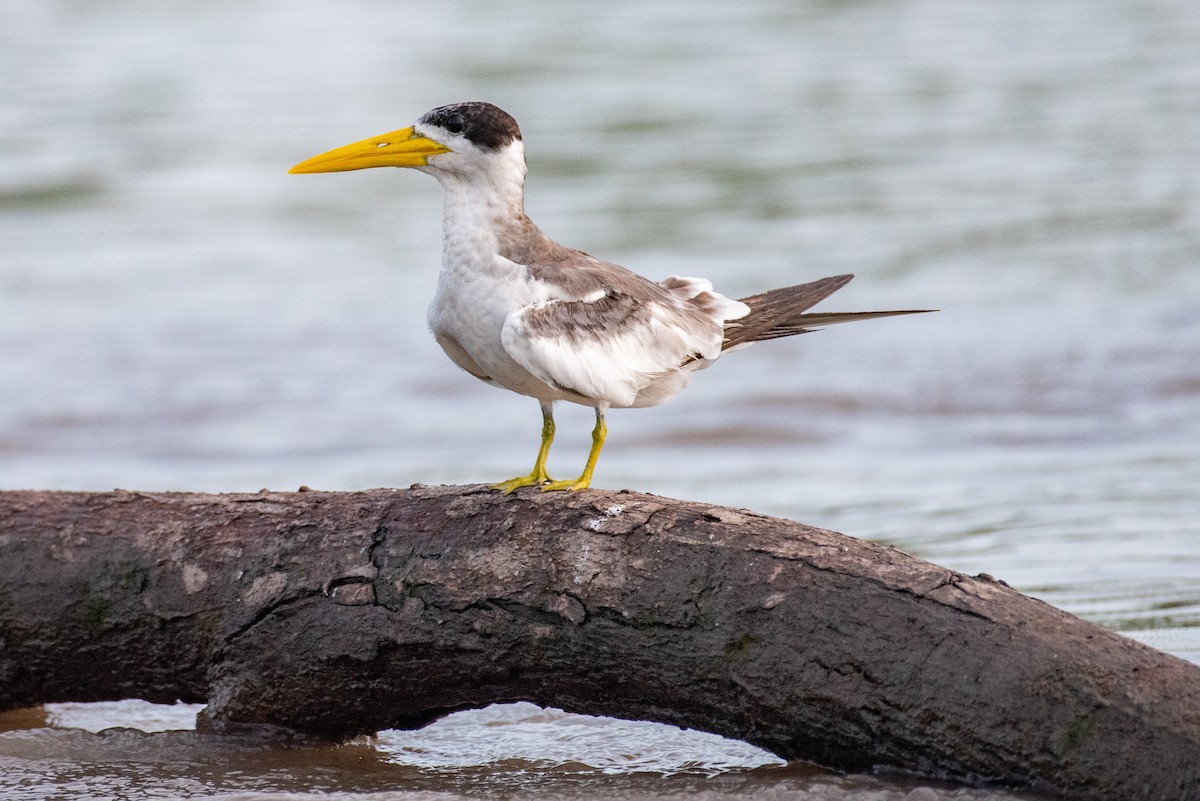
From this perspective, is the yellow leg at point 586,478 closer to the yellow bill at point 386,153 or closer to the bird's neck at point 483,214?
the bird's neck at point 483,214

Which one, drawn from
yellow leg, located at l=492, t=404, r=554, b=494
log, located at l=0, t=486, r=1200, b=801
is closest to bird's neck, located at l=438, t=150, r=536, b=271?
yellow leg, located at l=492, t=404, r=554, b=494

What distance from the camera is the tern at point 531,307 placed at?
15.3 feet

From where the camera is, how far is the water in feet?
20.5

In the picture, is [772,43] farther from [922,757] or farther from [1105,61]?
[922,757]

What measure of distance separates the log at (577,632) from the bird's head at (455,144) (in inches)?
42.1

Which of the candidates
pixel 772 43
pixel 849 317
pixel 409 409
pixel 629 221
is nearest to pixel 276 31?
pixel 772 43

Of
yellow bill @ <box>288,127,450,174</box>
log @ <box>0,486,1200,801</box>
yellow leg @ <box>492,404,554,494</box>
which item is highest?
yellow bill @ <box>288,127,450,174</box>

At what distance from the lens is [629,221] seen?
14.5m

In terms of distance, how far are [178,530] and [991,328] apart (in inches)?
328

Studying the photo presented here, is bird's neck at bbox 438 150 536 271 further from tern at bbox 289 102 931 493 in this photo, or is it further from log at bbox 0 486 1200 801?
log at bbox 0 486 1200 801

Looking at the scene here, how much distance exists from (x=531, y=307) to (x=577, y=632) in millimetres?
1002

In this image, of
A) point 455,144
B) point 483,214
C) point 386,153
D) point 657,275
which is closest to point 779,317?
point 483,214

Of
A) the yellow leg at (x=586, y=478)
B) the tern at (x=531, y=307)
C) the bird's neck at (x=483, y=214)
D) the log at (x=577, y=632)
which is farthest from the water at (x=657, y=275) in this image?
the bird's neck at (x=483, y=214)

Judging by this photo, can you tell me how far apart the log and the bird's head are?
1069 millimetres
